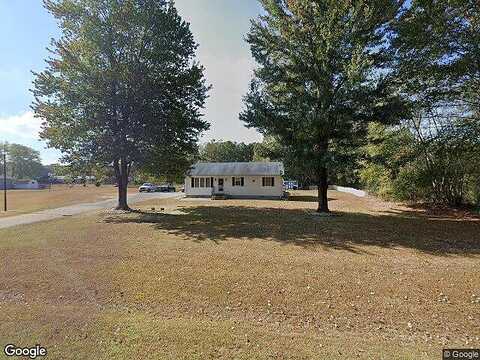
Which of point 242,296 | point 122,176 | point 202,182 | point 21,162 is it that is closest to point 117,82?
point 122,176

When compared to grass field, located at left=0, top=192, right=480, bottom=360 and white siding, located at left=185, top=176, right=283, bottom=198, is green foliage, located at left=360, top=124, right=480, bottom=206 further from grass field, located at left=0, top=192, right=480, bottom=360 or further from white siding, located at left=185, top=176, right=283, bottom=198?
white siding, located at left=185, top=176, right=283, bottom=198

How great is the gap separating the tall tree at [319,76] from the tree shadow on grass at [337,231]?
3.45 m

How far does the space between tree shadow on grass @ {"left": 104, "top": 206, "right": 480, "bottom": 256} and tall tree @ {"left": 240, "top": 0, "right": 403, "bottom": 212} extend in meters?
3.45

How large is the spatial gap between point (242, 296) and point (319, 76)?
41.4 ft

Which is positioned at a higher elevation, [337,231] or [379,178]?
[379,178]

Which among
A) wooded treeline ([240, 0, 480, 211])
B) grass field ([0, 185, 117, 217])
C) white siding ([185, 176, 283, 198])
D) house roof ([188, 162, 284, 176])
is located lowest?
grass field ([0, 185, 117, 217])

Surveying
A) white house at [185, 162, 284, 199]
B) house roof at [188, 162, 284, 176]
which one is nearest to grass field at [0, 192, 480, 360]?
white house at [185, 162, 284, 199]

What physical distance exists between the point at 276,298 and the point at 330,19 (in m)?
13.9

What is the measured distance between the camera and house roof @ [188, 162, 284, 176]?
104 ft

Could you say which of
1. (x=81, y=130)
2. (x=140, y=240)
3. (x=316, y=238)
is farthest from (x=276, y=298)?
(x=81, y=130)

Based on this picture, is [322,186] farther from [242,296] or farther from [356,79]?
[242,296]

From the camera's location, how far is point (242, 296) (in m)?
5.53

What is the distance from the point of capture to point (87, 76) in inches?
642

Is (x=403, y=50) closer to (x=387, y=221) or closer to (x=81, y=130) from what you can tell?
(x=387, y=221)
